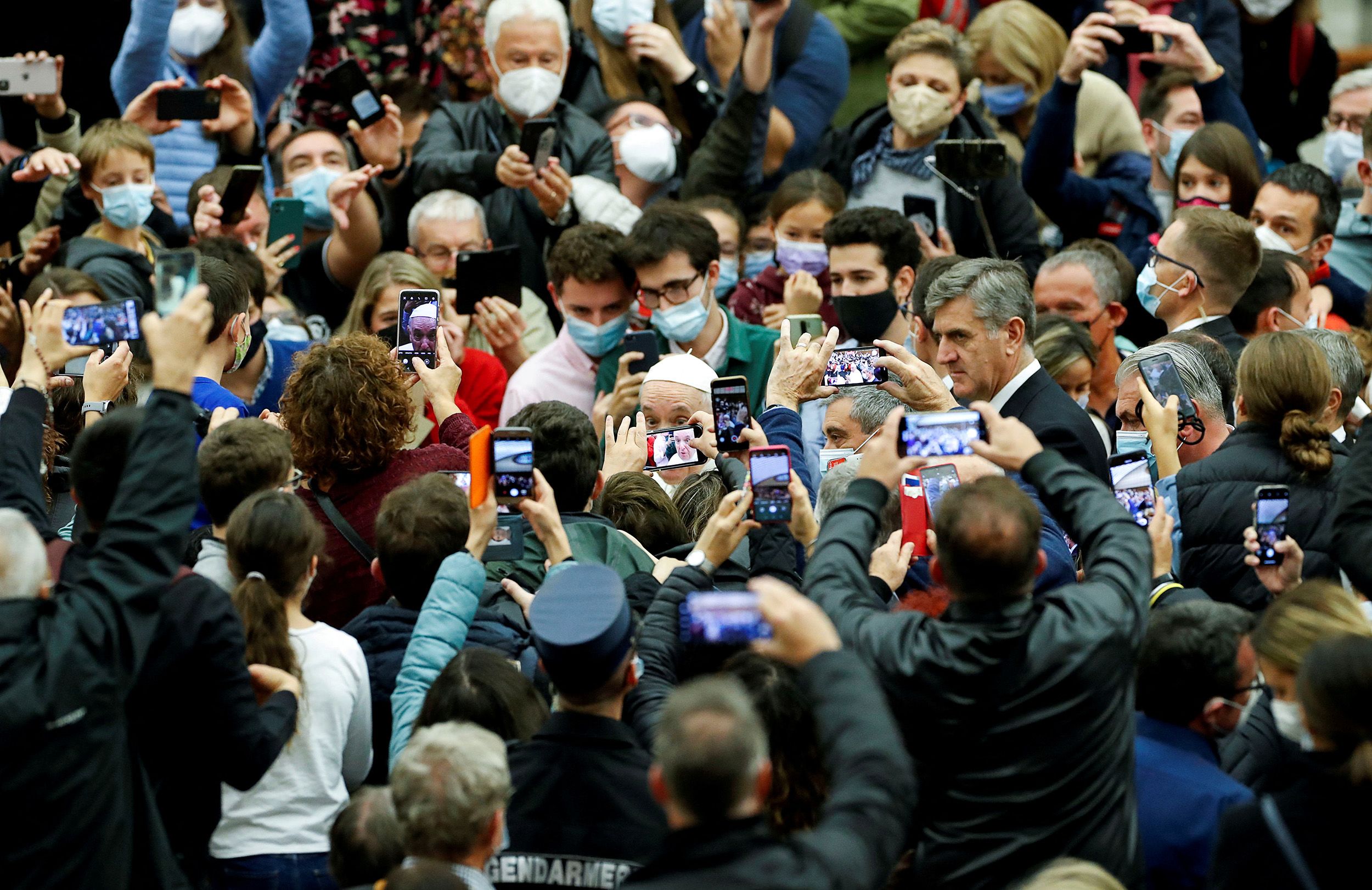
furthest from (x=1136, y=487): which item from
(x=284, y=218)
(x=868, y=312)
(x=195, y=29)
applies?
(x=195, y=29)

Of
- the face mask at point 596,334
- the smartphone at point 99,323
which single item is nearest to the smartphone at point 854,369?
the face mask at point 596,334

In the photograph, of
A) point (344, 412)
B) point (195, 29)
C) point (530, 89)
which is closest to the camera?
point (344, 412)

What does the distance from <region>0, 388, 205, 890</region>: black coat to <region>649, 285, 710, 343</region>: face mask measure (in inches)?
129

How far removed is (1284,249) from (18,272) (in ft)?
19.0

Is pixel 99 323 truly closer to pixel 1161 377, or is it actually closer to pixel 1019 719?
pixel 1019 719

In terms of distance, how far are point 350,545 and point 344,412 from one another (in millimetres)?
404

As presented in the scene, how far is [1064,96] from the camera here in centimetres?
735

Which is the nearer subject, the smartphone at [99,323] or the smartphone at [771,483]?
the smartphone at [771,483]

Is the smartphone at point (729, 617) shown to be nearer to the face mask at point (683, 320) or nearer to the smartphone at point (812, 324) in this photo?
the smartphone at point (812, 324)

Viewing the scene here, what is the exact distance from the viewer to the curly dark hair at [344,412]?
463 centimetres

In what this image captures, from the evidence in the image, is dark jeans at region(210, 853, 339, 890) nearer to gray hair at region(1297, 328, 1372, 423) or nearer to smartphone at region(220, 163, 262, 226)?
gray hair at region(1297, 328, 1372, 423)

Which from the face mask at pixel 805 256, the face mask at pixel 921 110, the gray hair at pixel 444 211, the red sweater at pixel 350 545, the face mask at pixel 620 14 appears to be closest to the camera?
the red sweater at pixel 350 545

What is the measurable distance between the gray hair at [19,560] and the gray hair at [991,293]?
305 cm

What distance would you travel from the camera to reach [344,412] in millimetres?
4629
